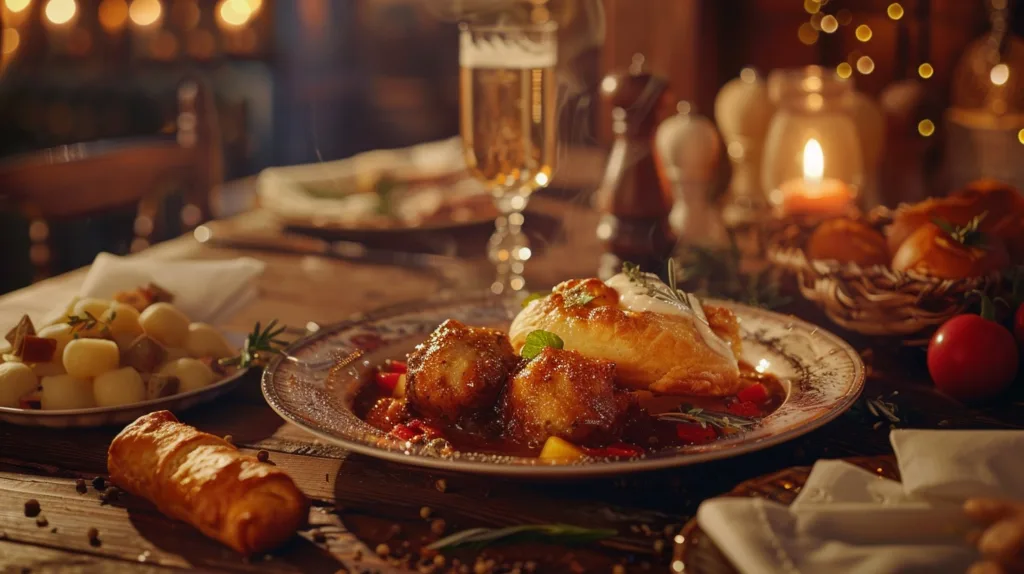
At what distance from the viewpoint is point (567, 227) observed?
9.98ft

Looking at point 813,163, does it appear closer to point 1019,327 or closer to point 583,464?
point 1019,327

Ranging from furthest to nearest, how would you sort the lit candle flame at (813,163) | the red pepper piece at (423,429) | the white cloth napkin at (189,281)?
the lit candle flame at (813,163) → the white cloth napkin at (189,281) → the red pepper piece at (423,429)

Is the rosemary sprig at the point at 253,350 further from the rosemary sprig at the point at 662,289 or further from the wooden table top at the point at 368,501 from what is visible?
the rosemary sprig at the point at 662,289

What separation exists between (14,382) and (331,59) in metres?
9.10

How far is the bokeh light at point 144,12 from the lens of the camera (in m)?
8.53

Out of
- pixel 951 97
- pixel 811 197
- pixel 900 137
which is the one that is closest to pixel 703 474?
pixel 811 197

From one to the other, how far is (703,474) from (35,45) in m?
7.73

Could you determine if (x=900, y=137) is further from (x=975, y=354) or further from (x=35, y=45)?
(x=35, y=45)

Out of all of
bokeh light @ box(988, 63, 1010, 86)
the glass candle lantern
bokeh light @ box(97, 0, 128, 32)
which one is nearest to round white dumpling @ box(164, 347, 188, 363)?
the glass candle lantern

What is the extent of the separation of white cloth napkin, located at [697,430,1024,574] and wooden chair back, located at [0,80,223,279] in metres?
2.44

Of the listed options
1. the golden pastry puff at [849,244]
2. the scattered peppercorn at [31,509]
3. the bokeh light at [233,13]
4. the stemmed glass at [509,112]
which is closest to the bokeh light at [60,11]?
the bokeh light at [233,13]

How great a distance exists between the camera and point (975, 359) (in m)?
1.60

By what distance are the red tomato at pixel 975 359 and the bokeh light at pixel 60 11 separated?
785 cm

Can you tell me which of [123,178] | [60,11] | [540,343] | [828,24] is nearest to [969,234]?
[540,343]
